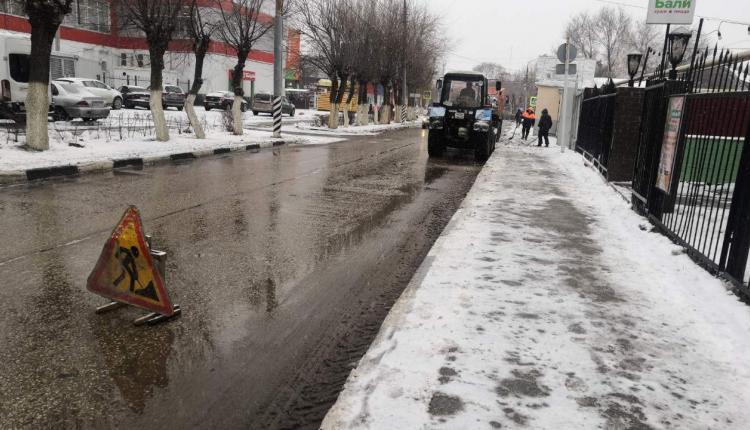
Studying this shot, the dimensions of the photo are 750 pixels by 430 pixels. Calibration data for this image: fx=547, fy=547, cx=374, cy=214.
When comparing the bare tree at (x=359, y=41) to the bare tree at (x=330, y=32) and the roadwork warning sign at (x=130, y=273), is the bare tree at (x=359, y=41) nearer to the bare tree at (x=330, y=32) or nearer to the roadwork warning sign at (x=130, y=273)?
the bare tree at (x=330, y=32)

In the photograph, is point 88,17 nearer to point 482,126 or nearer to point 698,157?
point 482,126

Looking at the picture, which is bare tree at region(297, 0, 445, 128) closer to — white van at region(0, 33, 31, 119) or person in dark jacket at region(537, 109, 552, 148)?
person in dark jacket at region(537, 109, 552, 148)

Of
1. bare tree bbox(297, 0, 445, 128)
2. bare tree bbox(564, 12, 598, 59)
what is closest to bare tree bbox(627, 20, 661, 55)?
bare tree bbox(564, 12, 598, 59)

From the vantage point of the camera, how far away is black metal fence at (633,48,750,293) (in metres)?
4.81

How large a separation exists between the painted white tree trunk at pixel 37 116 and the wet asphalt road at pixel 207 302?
3492 mm

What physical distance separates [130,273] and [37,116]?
10369 mm

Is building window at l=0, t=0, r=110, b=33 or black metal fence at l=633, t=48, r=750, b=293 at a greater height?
building window at l=0, t=0, r=110, b=33

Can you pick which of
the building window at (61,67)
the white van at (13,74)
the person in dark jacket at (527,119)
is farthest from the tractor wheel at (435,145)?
the building window at (61,67)

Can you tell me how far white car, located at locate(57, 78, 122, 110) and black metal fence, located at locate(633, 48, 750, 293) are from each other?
2062cm

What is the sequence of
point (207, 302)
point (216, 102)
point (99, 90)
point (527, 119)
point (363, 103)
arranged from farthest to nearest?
point (363, 103)
point (216, 102)
point (527, 119)
point (99, 90)
point (207, 302)

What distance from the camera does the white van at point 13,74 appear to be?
18.2 m

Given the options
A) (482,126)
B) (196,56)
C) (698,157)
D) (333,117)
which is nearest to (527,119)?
(333,117)

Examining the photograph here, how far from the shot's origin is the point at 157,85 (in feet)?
54.1

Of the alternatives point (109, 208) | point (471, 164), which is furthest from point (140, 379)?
point (471, 164)
